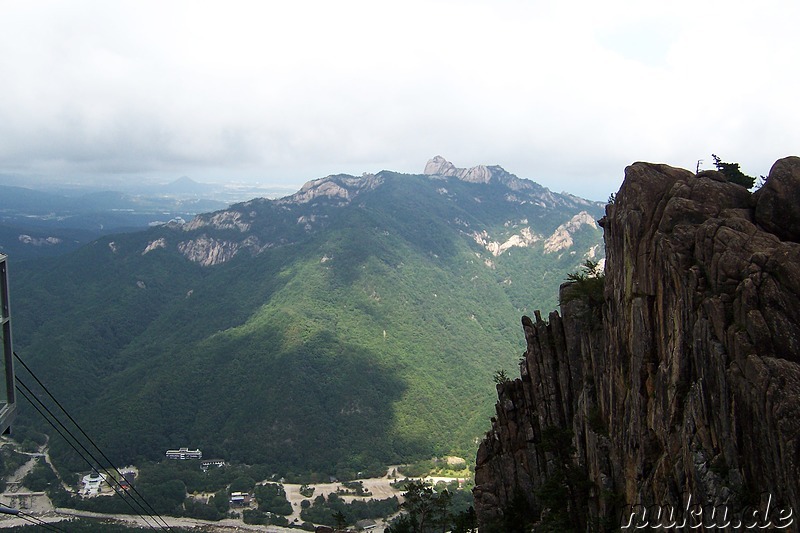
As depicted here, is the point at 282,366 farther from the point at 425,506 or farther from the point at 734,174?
the point at 734,174

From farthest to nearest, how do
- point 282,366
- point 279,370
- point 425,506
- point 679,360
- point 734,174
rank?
1. point 282,366
2. point 279,370
3. point 425,506
4. point 734,174
5. point 679,360

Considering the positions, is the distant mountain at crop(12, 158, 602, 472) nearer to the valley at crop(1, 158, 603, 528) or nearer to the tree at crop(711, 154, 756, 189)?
the valley at crop(1, 158, 603, 528)

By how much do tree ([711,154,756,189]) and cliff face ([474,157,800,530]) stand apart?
6.15 metres

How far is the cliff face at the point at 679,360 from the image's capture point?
17.7m

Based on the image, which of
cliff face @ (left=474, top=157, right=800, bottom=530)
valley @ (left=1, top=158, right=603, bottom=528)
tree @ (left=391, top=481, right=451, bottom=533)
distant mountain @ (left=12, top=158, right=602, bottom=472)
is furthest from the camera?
distant mountain @ (left=12, top=158, right=602, bottom=472)

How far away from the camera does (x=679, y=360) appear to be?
20672mm

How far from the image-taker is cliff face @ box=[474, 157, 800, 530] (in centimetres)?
1767

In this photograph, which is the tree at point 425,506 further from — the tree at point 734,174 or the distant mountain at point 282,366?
the distant mountain at point 282,366

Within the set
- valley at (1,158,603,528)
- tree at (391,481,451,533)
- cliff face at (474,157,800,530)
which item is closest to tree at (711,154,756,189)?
cliff face at (474,157,800,530)

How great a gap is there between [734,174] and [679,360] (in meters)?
14.6

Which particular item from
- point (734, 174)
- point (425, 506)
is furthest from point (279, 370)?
point (734, 174)

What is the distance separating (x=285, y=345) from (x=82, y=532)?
7062cm

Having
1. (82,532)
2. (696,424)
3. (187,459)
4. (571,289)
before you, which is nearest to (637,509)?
(696,424)

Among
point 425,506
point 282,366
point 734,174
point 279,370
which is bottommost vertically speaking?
point 279,370
